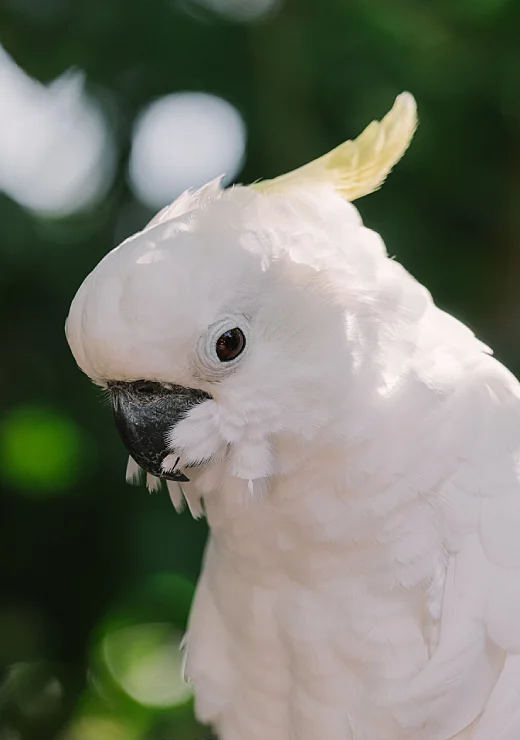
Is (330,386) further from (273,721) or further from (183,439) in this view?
(273,721)

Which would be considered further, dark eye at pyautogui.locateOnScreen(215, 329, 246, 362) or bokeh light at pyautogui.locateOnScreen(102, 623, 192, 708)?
bokeh light at pyautogui.locateOnScreen(102, 623, 192, 708)

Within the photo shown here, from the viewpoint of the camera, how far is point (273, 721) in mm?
1252

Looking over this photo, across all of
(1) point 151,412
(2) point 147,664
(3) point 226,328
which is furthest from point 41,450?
(3) point 226,328

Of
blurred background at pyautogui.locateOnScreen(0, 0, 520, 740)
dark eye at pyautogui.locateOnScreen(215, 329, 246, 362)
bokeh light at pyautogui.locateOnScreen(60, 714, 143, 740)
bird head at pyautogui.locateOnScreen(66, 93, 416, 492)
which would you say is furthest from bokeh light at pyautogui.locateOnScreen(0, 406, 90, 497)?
dark eye at pyautogui.locateOnScreen(215, 329, 246, 362)

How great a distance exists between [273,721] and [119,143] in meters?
1.26

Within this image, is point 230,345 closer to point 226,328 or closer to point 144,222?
point 226,328

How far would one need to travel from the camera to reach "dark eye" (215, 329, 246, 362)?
3.03ft

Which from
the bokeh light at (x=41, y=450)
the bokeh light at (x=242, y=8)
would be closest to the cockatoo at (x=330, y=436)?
the bokeh light at (x=41, y=450)

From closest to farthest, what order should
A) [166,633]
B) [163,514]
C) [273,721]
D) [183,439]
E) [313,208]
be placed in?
[183,439]
[313,208]
[273,721]
[163,514]
[166,633]

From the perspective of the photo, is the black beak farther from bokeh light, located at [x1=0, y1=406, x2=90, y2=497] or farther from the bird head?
bokeh light, located at [x1=0, y1=406, x2=90, y2=497]

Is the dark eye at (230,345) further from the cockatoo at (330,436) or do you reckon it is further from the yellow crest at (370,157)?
the yellow crest at (370,157)

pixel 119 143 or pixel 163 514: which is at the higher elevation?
pixel 119 143

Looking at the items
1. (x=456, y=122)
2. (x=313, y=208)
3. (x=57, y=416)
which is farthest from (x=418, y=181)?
(x=57, y=416)

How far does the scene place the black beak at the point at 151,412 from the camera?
974 millimetres
